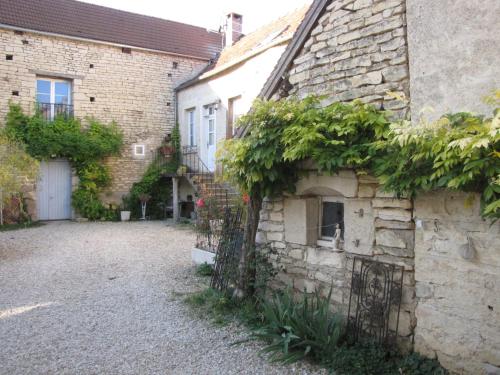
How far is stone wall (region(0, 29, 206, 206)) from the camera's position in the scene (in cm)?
1269

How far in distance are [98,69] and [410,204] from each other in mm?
12861

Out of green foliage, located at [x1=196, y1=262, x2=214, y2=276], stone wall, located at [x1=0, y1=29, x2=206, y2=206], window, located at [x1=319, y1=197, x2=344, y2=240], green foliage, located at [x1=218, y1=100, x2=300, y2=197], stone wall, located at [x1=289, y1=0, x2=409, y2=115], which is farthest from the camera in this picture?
stone wall, located at [x1=0, y1=29, x2=206, y2=206]

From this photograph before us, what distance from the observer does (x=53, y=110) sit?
13422 mm

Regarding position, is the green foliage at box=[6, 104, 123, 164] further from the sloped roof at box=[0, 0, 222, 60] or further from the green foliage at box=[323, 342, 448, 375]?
the green foliage at box=[323, 342, 448, 375]

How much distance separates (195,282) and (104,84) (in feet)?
32.6

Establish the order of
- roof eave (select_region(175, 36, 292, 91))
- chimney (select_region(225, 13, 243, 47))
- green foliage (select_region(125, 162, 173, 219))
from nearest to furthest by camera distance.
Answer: roof eave (select_region(175, 36, 292, 91)) < green foliage (select_region(125, 162, 173, 219)) < chimney (select_region(225, 13, 243, 47))

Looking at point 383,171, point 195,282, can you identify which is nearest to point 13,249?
point 195,282

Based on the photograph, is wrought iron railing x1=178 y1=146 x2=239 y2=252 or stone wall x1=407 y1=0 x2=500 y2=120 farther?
wrought iron railing x1=178 y1=146 x2=239 y2=252

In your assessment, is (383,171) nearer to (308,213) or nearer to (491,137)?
(491,137)

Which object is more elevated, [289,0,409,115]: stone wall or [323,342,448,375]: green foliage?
[289,0,409,115]: stone wall

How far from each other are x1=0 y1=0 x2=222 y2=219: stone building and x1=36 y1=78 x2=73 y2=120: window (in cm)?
3

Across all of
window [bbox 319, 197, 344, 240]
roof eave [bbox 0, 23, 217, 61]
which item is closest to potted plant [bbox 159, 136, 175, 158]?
roof eave [bbox 0, 23, 217, 61]

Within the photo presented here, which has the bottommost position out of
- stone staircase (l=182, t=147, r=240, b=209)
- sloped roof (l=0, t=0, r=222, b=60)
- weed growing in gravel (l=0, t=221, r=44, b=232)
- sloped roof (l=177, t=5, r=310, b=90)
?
weed growing in gravel (l=0, t=221, r=44, b=232)

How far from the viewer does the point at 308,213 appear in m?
4.52
